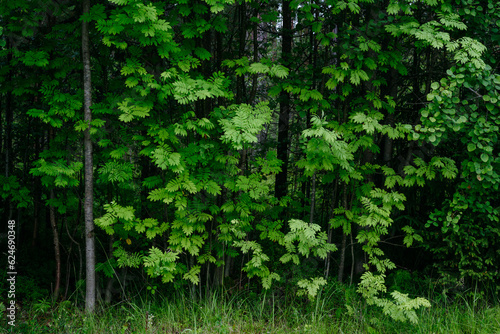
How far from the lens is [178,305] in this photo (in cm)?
417

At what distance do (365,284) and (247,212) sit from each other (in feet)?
4.97

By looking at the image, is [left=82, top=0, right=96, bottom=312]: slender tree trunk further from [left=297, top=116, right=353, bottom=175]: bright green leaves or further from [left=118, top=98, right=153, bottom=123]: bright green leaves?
[left=297, top=116, right=353, bottom=175]: bright green leaves

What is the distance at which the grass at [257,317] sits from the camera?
360 centimetres

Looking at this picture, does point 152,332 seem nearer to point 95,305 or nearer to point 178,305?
point 178,305

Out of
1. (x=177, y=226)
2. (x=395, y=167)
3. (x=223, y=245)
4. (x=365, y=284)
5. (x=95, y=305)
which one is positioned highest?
(x=395, y=167)

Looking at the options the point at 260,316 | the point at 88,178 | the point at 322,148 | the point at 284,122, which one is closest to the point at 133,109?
the point at 88,178

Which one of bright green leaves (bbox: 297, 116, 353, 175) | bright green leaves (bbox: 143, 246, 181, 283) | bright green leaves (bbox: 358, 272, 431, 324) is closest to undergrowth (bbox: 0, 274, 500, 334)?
bright green leaves (bbox: 358, 272, 431, 324)

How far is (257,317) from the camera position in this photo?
156 inches

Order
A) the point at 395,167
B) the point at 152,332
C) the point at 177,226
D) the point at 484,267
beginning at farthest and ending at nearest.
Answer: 1. the point at 395,167
2. the point at 484,267
3. the point at 177,226
4. the point at 152,332

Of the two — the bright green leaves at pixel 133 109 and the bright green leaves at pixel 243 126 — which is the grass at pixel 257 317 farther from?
the bright green leaves at pixel 133 109

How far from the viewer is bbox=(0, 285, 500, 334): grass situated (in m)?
3.60

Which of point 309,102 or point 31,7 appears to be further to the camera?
point 309,102

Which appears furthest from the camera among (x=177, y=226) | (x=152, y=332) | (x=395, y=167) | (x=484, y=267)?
(x=395, y=167)

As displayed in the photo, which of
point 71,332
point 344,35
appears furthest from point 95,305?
point 344,35
